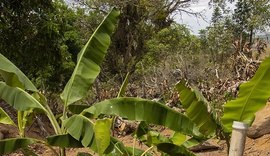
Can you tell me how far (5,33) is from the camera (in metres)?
8.59


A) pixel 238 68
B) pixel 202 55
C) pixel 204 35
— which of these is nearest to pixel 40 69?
pixel 238 68

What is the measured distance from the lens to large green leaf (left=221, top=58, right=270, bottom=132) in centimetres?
270

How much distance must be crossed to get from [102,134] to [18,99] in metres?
0.98

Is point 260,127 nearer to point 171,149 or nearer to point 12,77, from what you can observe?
point 171,149

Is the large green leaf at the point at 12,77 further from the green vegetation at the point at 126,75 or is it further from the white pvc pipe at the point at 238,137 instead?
the white pvc pipe at the point at 238,137

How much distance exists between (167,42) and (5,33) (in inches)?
438

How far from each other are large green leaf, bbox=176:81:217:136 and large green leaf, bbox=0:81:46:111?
117cm

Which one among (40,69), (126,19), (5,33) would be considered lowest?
(40,69)

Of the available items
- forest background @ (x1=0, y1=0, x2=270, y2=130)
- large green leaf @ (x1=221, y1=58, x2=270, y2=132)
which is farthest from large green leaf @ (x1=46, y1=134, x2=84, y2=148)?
forest background @ (x1=0, y1=0, x2=270, y2=130)

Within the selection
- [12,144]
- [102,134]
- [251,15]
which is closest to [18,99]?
[12,144]

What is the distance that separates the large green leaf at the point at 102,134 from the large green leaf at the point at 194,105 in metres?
0.59

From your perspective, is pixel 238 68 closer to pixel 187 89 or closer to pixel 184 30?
pixel 187 89

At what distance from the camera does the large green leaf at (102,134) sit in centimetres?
279

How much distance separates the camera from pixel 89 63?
3.94 m
